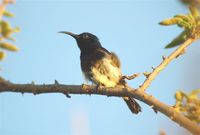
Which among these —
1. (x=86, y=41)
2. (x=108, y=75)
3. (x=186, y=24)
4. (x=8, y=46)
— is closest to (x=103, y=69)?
(x=108, y=75)

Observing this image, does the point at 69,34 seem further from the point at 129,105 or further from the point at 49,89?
the point at 49,89

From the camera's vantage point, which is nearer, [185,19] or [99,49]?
[185,19]

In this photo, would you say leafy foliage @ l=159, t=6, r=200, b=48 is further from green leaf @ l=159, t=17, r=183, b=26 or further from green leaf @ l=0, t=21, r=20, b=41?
green leaf @ l=0, t=21, r=20, b=41

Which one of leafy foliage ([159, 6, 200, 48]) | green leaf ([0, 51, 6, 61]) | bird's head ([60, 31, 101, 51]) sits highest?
bird's head ([60, 31, 101, 51])

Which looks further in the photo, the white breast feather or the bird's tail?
the bird's tail

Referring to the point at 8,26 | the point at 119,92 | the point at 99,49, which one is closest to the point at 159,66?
the point at 119,92

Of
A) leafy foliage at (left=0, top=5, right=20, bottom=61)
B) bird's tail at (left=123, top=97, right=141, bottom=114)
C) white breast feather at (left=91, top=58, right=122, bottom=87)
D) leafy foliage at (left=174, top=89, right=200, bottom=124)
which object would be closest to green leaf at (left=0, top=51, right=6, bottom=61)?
leafy foliage at (left=0, top=5, right=20, bottom=61)

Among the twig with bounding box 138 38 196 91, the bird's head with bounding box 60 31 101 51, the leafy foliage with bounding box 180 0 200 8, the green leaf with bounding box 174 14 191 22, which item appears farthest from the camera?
the bird's head with bounding box 60 31 101 51

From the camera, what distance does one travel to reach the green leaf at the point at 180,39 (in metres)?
3.04

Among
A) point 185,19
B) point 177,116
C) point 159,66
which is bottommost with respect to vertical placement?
point 177,116

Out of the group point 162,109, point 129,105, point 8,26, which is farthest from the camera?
point 129,105

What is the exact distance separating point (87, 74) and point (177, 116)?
3742mm

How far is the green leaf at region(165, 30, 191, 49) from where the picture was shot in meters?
3.04

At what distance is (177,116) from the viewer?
250 cm
